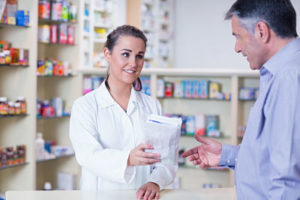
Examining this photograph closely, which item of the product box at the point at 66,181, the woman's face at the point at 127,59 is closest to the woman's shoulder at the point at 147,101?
the woman's face at the point at 127,59

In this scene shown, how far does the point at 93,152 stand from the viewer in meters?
2.32

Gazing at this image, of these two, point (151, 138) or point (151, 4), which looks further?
point (151, 4)

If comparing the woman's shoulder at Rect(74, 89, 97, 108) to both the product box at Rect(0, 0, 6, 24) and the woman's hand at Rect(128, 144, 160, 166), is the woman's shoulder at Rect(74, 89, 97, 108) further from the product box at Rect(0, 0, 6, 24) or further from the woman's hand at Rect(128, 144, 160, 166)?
the product box at Rect(0, 0, 6, 24)

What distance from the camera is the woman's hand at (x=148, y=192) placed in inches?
86.7

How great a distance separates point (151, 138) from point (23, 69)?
3.23m

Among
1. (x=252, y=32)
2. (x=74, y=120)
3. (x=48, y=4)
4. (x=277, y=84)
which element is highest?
(x=48, y=4)

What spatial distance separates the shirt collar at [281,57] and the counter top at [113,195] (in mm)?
914

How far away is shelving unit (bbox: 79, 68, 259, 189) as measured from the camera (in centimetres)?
517

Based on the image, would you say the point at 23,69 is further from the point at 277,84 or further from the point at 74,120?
the point at 277,84

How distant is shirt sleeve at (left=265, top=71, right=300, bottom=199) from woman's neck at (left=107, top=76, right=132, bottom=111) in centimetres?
131

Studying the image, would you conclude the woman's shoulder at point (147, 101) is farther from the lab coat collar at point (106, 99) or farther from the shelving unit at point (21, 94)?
the shelving unit at point (21, 94)

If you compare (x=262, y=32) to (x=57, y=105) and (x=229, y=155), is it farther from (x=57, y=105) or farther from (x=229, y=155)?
(x=57, y=105)

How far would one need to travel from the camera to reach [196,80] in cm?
549

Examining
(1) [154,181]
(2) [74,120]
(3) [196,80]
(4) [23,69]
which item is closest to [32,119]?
(4) [23,69]
